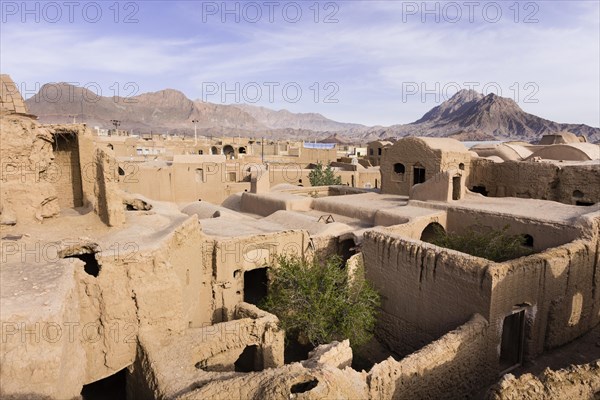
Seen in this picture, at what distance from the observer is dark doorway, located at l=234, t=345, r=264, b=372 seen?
8858 mm

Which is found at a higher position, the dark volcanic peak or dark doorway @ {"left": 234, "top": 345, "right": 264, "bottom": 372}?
the dark volcanic peak

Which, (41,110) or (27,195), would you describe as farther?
(41,110)

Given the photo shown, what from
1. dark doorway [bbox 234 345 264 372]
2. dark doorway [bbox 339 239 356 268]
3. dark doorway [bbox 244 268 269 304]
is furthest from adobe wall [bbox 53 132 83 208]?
dark doorway [bbox 339 239 356 268]

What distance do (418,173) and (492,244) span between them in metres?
7.60

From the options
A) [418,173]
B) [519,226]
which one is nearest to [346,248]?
[519,226]

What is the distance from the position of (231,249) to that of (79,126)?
5146 millimetres

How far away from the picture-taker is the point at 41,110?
111 meters

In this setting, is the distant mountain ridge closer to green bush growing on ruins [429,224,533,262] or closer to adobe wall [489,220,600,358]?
green bush growing on ruins [429,224,533,262]

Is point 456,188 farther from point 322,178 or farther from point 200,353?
point 322,178

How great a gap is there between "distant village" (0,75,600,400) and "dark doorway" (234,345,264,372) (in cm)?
4

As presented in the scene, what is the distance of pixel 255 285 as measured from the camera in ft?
42.6

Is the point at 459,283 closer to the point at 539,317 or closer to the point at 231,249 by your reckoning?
the point at 539,317

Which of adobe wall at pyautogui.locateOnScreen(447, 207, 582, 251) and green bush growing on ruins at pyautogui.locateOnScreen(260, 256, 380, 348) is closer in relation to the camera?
green bush growing on ruins at pyautogui.locateOnScreen(260, 256, 380, 348)

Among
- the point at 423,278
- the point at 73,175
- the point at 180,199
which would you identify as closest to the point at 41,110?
the point at 180,199
